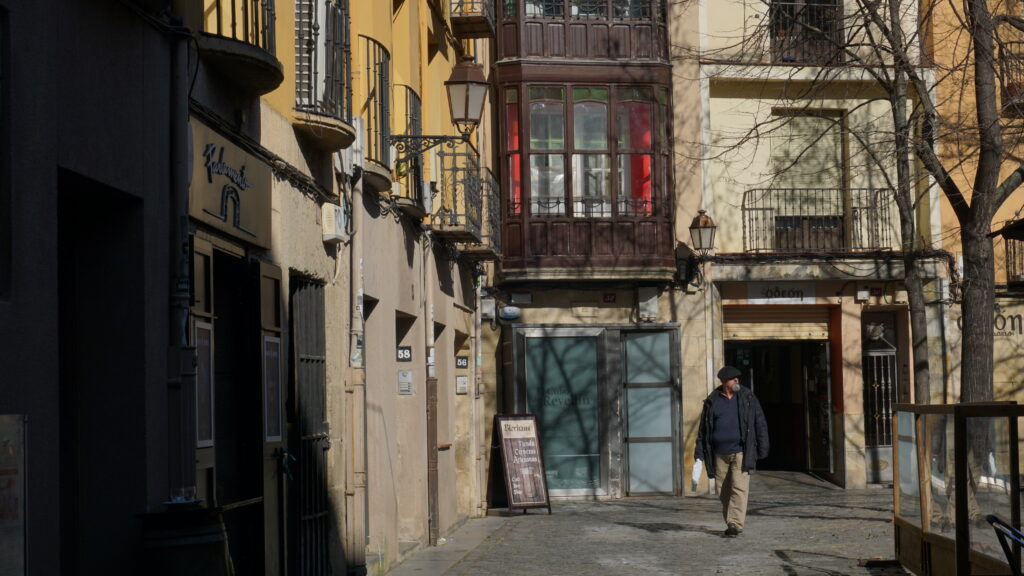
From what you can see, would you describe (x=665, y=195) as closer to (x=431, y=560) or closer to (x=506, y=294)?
(x=506, y=294)

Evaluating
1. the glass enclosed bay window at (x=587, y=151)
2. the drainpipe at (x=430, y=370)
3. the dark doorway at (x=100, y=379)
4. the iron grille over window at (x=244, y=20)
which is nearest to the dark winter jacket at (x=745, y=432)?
the drainpipe at (x=430, y=370)

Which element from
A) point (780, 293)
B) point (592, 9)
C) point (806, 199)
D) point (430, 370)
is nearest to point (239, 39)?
point (430, 370)

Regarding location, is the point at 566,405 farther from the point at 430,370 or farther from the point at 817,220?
the point at 430,370

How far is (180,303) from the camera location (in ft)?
24.9

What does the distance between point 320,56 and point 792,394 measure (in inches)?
774

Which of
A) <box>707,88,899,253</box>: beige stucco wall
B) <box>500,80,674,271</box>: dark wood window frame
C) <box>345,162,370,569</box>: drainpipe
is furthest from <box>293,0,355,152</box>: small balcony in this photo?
<box>707,88,899,253</box>: beige stucco wall

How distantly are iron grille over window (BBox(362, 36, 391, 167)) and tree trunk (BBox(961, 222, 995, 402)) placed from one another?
7.08 m

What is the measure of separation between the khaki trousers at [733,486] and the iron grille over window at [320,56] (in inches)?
316

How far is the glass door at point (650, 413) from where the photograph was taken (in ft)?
82.6

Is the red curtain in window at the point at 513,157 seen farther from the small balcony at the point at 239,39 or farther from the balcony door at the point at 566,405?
the small balcony at the point at 239,39

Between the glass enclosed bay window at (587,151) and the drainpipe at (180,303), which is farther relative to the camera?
the glass enclosed bay window at (587,151)

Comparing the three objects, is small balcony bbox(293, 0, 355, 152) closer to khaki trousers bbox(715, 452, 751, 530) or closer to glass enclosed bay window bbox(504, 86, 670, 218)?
khaki trousers bbox(715, 452, 751, 530)

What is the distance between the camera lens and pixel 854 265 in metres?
25.8

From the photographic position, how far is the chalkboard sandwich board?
22438 mm
